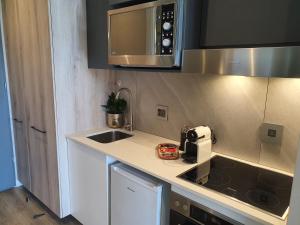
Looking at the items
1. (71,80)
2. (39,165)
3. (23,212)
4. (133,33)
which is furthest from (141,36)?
(23,212)

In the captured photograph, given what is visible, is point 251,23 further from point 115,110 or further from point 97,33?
point 115,110

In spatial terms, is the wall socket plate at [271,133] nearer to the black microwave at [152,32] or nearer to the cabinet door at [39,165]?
the black microwave at [152,32]

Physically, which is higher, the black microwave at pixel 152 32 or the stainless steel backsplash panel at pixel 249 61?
the black microwave at pixel 152 32

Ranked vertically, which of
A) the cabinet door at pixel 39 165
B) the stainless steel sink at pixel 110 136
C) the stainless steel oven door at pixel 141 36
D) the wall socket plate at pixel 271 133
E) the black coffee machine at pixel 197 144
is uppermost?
the stainless steel oven door at pixel 141 36

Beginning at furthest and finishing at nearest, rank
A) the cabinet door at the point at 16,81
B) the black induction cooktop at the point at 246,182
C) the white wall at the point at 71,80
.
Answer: the cabinet door at the point at 16,81, the white wall at the point at 71,80, the black induction cooktop at the point at 246,182

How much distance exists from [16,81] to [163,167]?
185cm

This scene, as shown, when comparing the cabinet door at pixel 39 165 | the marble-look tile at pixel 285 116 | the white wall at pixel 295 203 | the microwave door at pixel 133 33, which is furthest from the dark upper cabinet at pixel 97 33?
the white wall at pixel 295 203

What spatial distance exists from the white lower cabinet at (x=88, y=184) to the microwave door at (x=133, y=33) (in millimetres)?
748

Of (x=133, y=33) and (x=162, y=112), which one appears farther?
(x=162, y=112)

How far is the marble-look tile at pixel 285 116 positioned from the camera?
1262 mm

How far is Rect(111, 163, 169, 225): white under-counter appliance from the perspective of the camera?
4.41 ft

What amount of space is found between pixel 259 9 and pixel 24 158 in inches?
97.8

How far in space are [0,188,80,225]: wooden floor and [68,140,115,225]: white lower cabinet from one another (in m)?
0.28

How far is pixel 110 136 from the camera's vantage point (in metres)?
2.11
